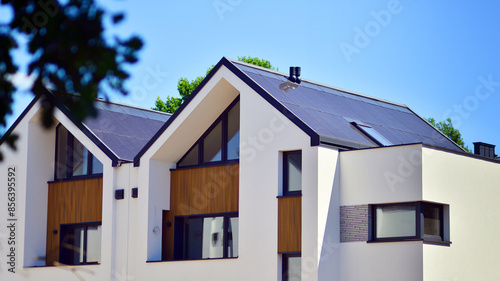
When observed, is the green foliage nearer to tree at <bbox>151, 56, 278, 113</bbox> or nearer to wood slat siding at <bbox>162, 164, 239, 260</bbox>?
tree at <bbox>151, 56, 278, 113</bbox>

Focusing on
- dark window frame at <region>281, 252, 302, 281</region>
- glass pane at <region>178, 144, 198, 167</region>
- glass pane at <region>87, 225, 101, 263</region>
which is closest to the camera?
dark window frame at <region>281, 252, 302, 281</region>

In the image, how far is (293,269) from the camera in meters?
16.7

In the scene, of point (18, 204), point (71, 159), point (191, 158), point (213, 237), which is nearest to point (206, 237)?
point (213, 237)

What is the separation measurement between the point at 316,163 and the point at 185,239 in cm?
472

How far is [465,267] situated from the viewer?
16859 millimetres

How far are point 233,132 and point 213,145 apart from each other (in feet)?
2.47

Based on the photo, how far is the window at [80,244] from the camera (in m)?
20.4

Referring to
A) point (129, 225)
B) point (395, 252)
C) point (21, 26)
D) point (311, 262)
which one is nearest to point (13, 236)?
point (129, 225)

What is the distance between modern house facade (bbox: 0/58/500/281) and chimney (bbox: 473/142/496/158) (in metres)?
0.05

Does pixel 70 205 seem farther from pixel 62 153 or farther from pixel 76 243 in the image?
pixel 62 153

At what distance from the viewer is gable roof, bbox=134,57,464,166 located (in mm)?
17172

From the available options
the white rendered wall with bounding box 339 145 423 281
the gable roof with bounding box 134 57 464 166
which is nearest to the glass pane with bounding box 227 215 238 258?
the white rendered wall with bounding box 339 145 423 281

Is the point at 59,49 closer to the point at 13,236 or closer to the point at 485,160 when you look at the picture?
the point at 485,160

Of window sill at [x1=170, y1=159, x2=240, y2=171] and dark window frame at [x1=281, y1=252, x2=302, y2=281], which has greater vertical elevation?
window sill at [x1=170, y1=159, x2=240, y2=171]
